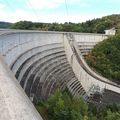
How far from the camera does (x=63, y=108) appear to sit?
54.9 ft

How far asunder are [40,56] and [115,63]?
14.6 meters

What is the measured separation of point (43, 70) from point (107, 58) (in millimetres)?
15981

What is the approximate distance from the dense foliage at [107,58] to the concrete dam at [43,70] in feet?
3.85

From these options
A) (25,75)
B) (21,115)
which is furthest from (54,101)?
(21,115)

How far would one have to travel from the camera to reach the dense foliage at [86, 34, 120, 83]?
34.7m

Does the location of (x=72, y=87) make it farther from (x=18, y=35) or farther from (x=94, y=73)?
(x=18, y=35)

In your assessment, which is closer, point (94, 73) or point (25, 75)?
point (25, 75)

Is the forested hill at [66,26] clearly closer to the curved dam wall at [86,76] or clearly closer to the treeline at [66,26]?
the treeline at [66,26]

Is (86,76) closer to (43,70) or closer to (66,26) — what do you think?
(43,70)

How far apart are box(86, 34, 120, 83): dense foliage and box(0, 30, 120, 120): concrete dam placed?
117 cm

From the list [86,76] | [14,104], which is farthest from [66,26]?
[14,104]

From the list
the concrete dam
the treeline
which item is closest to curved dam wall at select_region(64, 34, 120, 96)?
the concrete dam

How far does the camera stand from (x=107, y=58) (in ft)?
125

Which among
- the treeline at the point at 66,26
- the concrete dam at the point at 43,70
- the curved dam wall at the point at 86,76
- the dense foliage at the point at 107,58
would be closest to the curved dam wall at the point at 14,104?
the concrete dam at the point at 43,70
